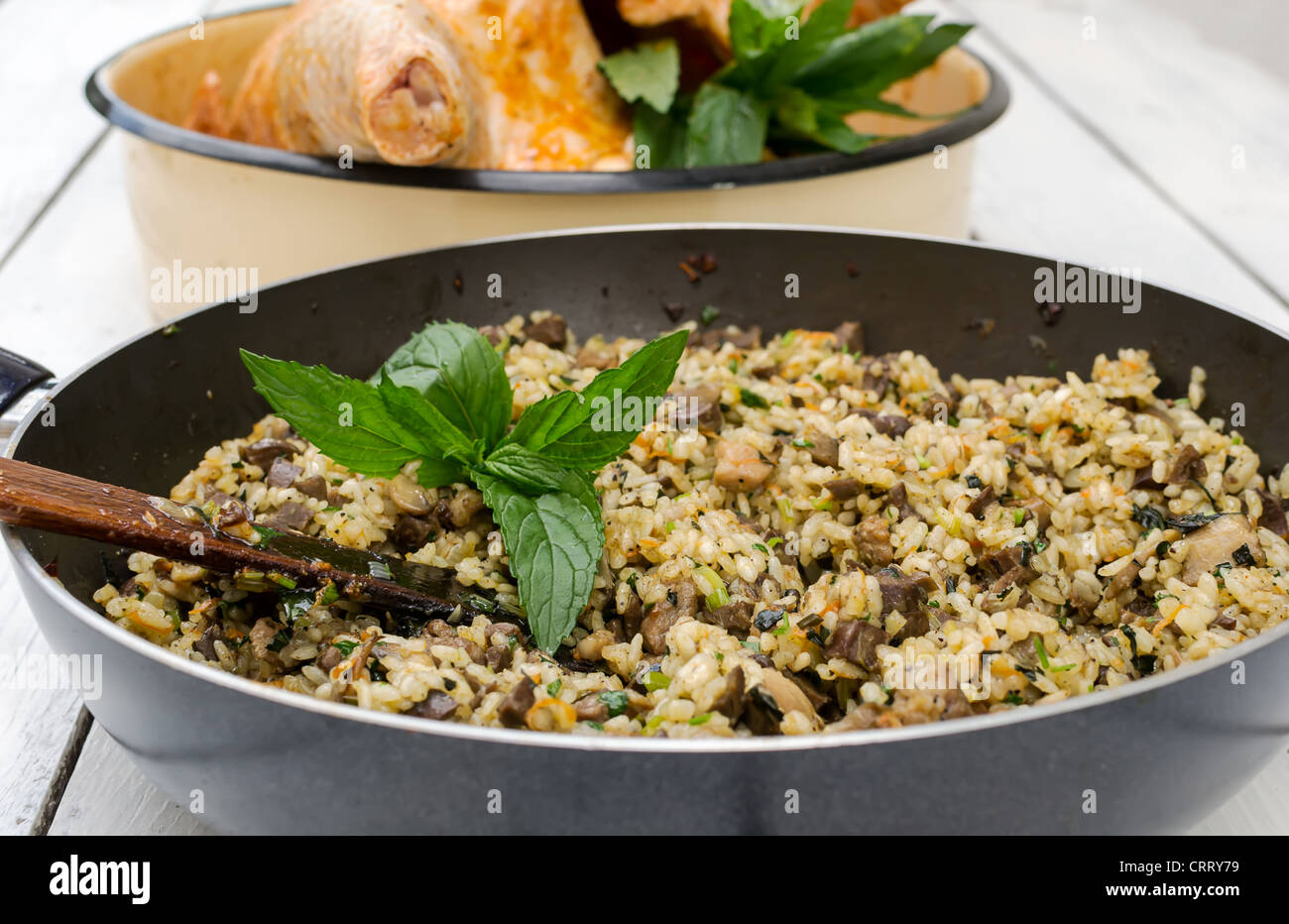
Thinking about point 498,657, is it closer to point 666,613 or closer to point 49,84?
point 666,613

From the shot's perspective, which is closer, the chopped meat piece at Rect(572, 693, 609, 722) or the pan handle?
the chopped meat piece at Rect(572, 693, 609, 722)

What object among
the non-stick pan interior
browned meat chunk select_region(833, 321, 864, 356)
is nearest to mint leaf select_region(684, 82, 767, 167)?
the non-stick pan interior

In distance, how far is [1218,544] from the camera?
4.80 ft

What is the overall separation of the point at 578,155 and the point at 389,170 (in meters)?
0.41

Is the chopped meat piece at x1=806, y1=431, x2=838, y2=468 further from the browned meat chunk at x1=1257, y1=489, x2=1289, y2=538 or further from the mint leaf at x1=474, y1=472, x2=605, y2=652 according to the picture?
the browned meat chunk at x1=1257, y1=489, x2=1289, y2=538

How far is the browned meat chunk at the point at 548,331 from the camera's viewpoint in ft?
6.26

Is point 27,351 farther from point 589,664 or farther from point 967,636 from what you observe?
point 967,636

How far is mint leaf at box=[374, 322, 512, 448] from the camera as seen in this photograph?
159cm

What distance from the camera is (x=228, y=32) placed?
9.80 feet

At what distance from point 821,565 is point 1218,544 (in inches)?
18.7

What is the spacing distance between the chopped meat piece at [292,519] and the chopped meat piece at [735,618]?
21.3 inches

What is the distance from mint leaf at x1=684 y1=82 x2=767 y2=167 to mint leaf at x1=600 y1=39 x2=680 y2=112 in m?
0.07

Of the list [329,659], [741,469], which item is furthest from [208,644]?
[741,469]
